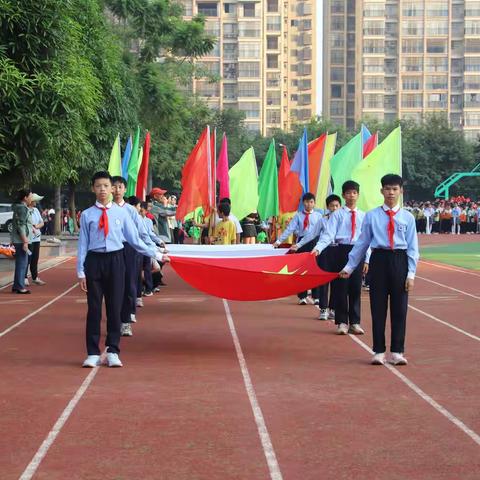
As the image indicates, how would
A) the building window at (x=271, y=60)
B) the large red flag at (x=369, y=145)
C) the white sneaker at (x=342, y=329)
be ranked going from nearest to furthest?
1. the white sneaker at (x=342, y=329)
2. the large red flag at (x=369, y=145)
3. the building window at (x=271, y=60)

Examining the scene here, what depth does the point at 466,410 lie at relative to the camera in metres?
8.15

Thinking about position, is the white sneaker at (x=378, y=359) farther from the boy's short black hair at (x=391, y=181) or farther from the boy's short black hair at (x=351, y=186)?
the boy's short black hair at (x=351, y=186)

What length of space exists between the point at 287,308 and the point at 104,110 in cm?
1096

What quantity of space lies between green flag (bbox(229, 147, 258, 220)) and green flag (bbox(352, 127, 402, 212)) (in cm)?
709

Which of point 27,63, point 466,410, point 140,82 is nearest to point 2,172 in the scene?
point 27,63

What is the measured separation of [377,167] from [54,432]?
782 cm

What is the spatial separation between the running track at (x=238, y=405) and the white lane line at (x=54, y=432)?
0.04 feet

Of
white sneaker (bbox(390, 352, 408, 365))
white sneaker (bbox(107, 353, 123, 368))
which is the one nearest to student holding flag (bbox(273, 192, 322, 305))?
white sneaker (bbox(390, 352, 408, 365))

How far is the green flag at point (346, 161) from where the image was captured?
19.1 meters

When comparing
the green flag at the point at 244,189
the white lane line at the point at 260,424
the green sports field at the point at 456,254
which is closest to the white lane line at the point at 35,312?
the white lane line at the point at 260,424

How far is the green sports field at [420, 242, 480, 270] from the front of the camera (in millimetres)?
30344

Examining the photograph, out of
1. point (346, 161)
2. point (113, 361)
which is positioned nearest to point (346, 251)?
point (113, 361)

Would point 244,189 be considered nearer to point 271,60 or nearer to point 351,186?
point 351,186

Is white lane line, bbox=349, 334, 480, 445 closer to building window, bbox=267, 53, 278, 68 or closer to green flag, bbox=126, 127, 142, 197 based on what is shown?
green flag, bbox=126, 127, 142, 197
